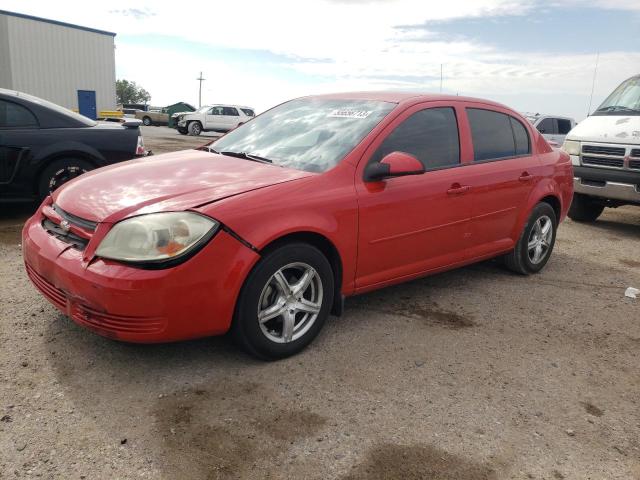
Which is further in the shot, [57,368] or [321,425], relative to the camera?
[57,368]

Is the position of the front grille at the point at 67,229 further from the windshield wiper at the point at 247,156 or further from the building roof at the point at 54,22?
the building roof at the point at 54,22

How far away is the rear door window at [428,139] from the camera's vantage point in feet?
12.0

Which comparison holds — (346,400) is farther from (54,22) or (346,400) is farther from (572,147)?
(54,22)

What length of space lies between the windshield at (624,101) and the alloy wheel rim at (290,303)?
601 cm

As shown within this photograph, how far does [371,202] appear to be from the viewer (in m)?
3.43

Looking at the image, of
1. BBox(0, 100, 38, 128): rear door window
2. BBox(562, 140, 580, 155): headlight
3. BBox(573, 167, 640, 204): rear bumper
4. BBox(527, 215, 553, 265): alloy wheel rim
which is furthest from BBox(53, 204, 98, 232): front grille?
BBox(562, 140, 580, 155): headlight

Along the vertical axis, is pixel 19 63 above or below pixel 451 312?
above

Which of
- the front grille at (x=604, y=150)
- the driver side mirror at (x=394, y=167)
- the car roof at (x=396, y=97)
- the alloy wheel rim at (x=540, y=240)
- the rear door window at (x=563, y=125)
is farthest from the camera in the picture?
the rear door window at (x=563, y=125)

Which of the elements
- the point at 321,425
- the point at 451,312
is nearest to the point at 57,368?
the point at 321,425

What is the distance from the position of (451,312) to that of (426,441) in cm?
172

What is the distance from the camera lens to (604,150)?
7.14 meters

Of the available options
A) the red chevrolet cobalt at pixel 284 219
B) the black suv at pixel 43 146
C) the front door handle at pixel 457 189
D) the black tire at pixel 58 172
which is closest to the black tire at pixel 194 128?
the black suv at pixel 43 146

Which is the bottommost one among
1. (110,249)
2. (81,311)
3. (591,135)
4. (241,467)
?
(241,467)

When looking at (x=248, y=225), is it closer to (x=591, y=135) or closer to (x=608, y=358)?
(x=608, y=358)
